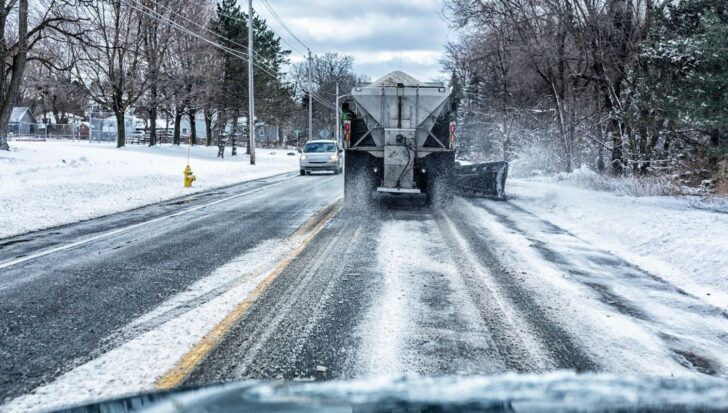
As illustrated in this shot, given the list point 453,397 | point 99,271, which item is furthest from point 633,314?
point 99,271

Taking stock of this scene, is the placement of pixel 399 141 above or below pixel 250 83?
below

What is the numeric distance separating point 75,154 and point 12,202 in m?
16.4

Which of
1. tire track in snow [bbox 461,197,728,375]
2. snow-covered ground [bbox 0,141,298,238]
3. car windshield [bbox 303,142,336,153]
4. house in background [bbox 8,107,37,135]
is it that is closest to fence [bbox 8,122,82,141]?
house in background [bbox 8,107,37,135]

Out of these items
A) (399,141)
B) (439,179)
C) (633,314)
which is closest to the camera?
(633,314)

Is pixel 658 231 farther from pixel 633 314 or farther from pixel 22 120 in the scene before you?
pixel 22 120

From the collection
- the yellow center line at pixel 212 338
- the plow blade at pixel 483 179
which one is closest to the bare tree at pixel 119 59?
the plow blade at pixel 483 179

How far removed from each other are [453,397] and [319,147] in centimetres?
2650

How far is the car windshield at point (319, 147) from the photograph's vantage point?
89.9 feet

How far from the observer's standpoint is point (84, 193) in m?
15.5

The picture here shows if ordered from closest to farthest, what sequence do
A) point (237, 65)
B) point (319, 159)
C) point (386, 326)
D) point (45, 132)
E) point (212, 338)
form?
point (212, 338) → point (386, 326) → point (319, 159) → point (237, 65) → point (45, 132)

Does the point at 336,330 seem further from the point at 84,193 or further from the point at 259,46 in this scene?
the point at 259,46

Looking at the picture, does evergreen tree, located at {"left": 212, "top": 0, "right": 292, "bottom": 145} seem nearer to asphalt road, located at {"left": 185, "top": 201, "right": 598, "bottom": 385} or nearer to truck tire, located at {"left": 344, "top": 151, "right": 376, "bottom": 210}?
truck tire, located at {"left": 344, "top": 151, "right": 376, "bottom": 210}

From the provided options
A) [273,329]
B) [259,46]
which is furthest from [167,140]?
[273,329]

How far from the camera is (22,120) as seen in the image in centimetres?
7881
